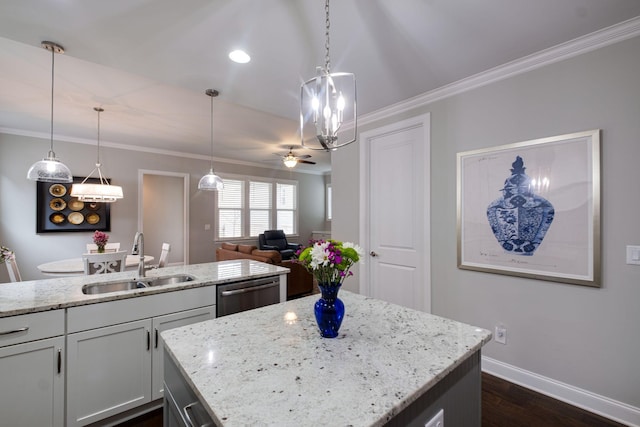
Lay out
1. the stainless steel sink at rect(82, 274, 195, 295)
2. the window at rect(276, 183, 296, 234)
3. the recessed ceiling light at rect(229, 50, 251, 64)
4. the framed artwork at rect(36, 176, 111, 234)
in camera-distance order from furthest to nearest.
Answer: the window at rect(276, 183, 296, 234)
the framed artwork at rect(36, 176, 111, 234)
the recessed ceiling light at rect(229, 50, 251, 64)
the stainless steel sink at rect(82, 274, 195, 295)

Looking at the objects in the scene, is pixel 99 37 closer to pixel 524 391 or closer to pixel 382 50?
pixel 382 50

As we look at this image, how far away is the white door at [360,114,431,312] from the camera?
2945 millimetres

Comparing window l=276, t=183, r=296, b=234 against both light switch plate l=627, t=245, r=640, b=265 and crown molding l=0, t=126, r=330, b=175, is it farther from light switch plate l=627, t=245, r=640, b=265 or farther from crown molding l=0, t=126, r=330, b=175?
light switch plate l=627, t=245, r=640, b=265

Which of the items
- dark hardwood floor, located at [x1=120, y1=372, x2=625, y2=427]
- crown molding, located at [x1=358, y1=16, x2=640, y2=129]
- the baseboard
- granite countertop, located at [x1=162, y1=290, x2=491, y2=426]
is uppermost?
crown molding, located at [x1=358, y1=16, x2=640, y2=129]

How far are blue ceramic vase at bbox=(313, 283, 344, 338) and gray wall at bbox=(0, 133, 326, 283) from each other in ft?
18.1

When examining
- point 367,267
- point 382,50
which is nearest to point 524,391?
point 367,267

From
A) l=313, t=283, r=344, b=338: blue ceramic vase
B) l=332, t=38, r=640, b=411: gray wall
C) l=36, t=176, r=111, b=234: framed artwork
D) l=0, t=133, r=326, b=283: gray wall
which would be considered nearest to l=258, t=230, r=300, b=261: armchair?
l=0, t=133, r=326, b=283: gray wall

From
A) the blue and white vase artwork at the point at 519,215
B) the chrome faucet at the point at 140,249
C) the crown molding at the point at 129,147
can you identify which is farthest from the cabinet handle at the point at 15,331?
the crown molding at the point at 129,147

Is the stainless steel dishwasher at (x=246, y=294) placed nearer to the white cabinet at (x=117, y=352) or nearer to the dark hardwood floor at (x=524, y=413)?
the white cabinet at (x=117, y=352)

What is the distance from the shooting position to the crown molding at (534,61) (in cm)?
187

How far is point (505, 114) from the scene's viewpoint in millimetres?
2396

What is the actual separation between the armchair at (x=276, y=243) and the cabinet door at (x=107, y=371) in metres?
4.93

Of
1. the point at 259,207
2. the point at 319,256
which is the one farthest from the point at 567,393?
the point at 259,207

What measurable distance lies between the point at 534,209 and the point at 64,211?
21.3ft
